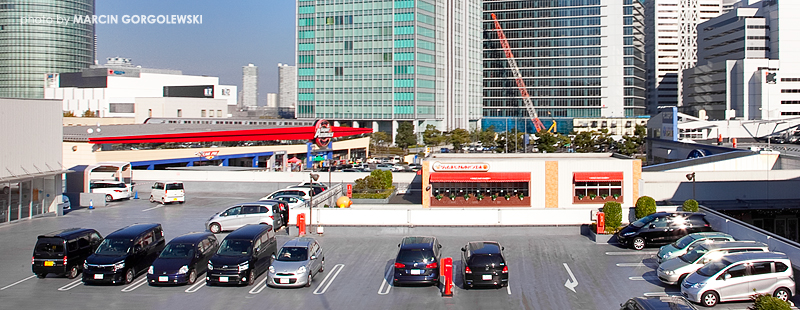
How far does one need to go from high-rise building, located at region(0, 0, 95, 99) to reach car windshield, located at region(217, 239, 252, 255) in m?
166

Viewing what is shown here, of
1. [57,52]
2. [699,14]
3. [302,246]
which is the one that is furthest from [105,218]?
[699,14]

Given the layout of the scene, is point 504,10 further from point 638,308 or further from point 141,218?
point 638,308

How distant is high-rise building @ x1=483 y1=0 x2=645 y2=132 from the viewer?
135m

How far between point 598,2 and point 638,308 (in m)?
128

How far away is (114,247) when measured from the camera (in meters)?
19.8

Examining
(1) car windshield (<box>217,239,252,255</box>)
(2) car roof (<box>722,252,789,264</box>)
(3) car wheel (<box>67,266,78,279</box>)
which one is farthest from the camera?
(3) car wheel (<box>67,266,78,279</box>)

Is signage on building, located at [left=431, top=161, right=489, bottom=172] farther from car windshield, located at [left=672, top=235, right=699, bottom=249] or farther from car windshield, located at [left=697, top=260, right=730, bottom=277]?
car windshield, located at [left=697, top=260, right=730, bottom=277]

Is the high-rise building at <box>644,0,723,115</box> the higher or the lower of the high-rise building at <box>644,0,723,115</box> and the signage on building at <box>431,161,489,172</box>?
the higher

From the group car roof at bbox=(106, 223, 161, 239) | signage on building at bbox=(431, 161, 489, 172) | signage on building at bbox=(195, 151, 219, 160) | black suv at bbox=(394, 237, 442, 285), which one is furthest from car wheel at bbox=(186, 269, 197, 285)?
signage on building at bbox=(195, 151, 219, 160)

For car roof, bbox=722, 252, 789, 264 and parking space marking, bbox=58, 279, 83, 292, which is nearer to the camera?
car roof, bbox=722, 252, 789, 264

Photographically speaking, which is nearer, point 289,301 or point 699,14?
point 289,301

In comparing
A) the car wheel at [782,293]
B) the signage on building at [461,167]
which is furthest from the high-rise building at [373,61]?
the car wheel at [782,293]

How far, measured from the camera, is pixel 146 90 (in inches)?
5753

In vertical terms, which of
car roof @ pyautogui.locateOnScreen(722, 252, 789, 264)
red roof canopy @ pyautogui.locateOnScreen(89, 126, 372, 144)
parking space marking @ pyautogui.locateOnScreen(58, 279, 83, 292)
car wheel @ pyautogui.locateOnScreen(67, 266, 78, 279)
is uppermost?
red roof canopy @ pyautogui.locateOnScreen(89, 126, 372, 144)
